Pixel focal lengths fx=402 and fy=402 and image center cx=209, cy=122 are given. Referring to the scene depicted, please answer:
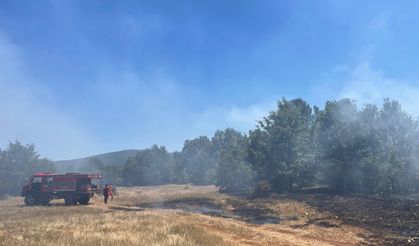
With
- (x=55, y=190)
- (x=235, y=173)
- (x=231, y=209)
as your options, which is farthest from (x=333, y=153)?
(x=55, y=190)

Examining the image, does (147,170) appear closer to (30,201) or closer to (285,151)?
(285,151)

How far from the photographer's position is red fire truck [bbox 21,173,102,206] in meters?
37.3

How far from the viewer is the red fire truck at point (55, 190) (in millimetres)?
37312

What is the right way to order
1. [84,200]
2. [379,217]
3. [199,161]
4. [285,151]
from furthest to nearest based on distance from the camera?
[199,161]
[285,151]
[84,200]
[379,217]

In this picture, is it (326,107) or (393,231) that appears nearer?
(393,231)

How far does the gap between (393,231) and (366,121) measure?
23.4 metres

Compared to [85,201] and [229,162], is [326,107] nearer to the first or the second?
[229,162]

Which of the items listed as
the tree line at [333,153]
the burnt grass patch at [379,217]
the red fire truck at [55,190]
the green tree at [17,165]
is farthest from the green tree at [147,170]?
the burnt grass patch at [379,217]

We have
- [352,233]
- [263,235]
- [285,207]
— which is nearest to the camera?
[263,235]

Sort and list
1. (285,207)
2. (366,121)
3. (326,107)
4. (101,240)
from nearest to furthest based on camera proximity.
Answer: (101,240) → (285,207) → (366,121) → (326,107)

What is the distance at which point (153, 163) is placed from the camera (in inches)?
3875

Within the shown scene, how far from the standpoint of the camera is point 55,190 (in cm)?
3759

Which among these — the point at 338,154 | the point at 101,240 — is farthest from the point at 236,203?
the point at 101,240

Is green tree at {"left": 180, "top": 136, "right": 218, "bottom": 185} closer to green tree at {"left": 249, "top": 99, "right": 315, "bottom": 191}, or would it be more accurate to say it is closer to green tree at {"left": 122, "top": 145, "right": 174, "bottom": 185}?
green tree at {"left": 122, "top": 145, "right": 174, "bottom": 185}
